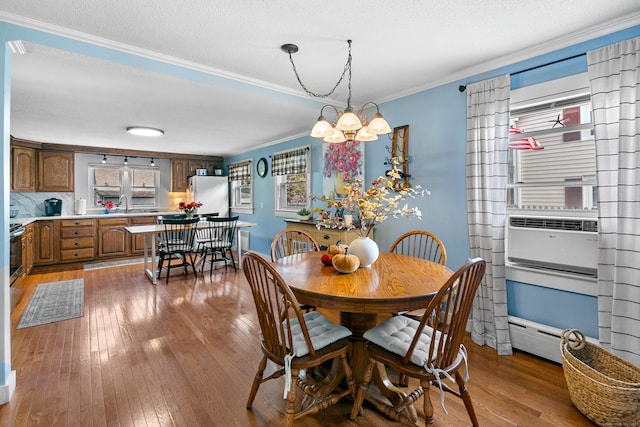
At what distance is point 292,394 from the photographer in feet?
5.04

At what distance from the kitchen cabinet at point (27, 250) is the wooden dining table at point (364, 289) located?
464 centimetres

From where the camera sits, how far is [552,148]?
2.52 metres

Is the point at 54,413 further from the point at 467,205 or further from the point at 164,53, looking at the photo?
the point at 467,205

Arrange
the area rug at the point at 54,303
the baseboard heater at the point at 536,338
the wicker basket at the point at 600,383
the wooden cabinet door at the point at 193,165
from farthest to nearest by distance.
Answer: the wooden cabinet door at the point at 193,165, the area rug at the point at 54,303, the baseboard heater at the point at 536,338, the wicker basket at the point at 600,383

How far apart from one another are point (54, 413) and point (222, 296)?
84.7 inches

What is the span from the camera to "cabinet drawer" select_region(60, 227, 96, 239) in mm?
5727

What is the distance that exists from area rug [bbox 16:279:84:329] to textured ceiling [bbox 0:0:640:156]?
7.57ft

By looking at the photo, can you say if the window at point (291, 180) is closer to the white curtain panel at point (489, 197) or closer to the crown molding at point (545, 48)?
the crown molding at point (545, 48)

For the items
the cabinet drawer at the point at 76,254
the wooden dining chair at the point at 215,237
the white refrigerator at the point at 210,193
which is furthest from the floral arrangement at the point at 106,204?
the wooden dining chair at the point at 215,237

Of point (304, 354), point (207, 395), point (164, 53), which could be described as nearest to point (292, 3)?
point (164, 53)

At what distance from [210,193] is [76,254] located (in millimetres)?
2741

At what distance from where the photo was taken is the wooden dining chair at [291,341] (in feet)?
5.01

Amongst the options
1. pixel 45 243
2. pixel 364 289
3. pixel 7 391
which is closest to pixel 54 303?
pixel 7 391

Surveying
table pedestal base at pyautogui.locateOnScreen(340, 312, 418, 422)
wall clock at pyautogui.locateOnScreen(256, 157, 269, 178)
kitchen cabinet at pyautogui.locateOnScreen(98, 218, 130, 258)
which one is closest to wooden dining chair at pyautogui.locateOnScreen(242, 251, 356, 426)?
table pedestal base at pyautogui.locateOnScreen(340, 312, 418, 422)
